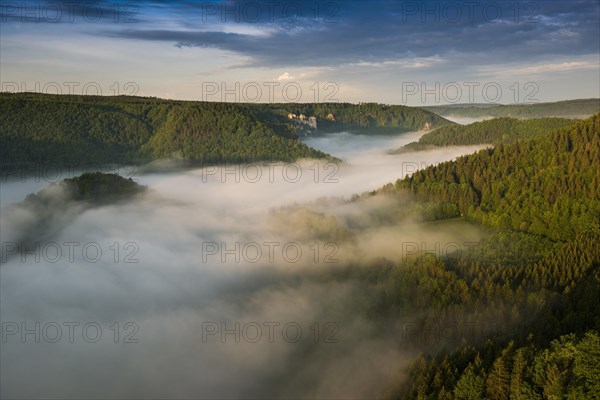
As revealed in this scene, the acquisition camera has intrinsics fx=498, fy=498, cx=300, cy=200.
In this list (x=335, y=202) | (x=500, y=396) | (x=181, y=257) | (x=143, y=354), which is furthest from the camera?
(x=335, y=202)

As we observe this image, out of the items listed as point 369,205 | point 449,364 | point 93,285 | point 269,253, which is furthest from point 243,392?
point 369,205

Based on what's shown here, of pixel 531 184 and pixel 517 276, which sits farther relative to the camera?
pixel 531 184

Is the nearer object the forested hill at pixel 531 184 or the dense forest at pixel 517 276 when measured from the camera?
the dense forest at pixel 517 276

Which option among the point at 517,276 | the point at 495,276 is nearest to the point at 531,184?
the point at 517,276

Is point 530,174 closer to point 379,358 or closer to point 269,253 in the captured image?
point 269,253

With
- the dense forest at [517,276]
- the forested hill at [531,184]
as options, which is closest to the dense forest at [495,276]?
the dense forest at [517,276]

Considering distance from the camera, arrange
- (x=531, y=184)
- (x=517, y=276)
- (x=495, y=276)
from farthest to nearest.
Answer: (x=531, y=184)
(x=495, y=276)
(x=517, y=276)

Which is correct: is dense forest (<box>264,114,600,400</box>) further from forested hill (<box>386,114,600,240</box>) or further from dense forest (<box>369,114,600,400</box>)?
forested hill (<box>386,114,600,240</box>)

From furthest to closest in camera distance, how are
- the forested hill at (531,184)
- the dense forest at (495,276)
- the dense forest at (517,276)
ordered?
the forested hill at (531,184) < the dense forest at (495,276) < the dense forest at (517,276)

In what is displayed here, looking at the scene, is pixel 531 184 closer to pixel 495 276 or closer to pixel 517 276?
pixel 517 276

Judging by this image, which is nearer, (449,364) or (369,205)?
(449,364)

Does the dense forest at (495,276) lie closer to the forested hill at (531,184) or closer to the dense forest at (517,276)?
the dense forest at (517,276)
